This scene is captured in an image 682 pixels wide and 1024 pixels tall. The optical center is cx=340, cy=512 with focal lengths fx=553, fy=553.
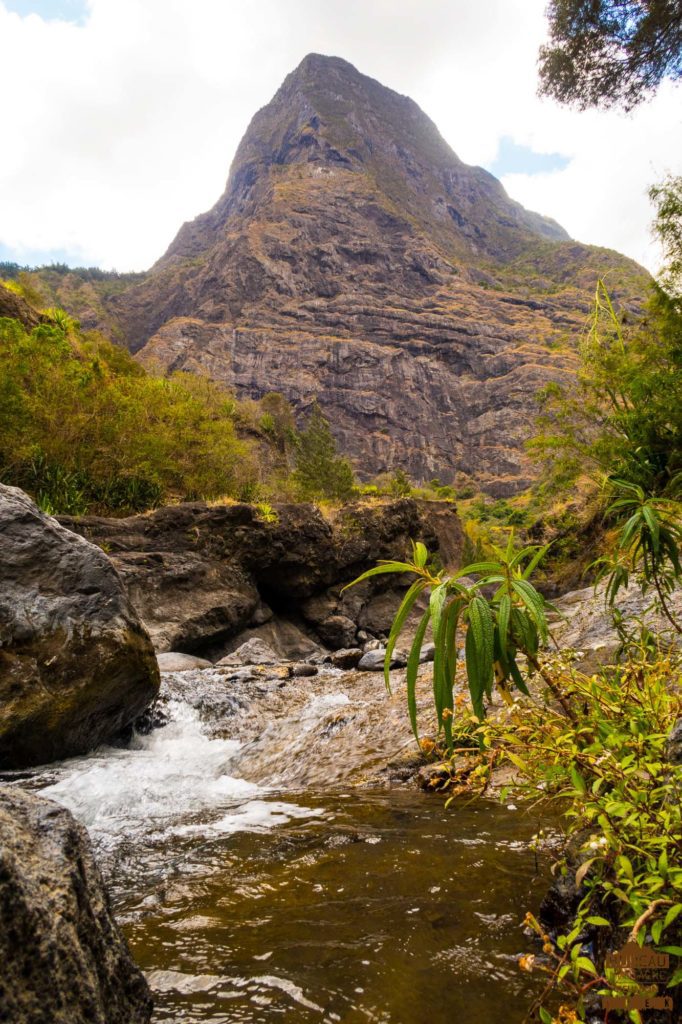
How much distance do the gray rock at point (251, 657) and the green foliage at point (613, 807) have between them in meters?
11.7

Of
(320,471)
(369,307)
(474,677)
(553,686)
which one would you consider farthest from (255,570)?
(369,307)

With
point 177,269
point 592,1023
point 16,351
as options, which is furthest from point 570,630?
point 177,269

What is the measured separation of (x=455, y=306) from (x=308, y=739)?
412 feet

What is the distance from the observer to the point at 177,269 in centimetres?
13175

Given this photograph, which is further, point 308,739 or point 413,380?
point 413,380

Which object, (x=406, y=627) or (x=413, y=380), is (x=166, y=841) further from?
(x=413, y=380)

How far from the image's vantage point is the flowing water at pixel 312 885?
80.7 inches

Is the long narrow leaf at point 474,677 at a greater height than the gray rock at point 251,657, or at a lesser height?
greater

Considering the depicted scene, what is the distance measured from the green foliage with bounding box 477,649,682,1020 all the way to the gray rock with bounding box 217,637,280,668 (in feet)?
38.2

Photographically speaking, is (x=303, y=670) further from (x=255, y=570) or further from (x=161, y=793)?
(x=255, y=570)

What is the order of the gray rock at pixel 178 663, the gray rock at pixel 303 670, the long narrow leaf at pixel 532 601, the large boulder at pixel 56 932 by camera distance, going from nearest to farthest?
the large boulder at pixel 56 932 → the long narrow leaf at pixel 532 601 → the gray rock at pixel 303 670 → the gray rock at pixel 178 663

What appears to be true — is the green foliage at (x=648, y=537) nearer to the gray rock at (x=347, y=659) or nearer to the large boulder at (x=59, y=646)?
the large boulder at (x=59, y=646)

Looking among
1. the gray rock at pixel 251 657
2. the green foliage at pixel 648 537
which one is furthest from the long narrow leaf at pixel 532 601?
the gray rock at pixel 251 657

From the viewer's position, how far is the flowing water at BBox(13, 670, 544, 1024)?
2.05 m
